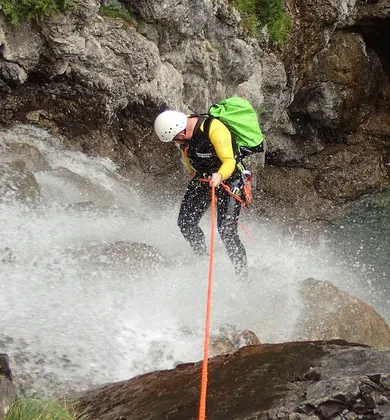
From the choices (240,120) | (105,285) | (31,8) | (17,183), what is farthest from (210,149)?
(31,8)

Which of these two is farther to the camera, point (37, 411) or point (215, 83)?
point (215, 83)

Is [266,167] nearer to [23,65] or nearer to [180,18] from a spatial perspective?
[180,18]

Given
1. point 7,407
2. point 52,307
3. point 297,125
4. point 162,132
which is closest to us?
point 7,407

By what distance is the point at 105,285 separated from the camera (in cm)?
709

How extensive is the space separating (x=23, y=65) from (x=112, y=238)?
3322 mm

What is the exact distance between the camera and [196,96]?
1209cm

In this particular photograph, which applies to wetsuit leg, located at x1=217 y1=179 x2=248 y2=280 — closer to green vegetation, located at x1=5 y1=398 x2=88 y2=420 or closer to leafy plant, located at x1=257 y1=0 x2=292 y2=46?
green vegetation, located at x1=5 y1=398 x2=88 y2=420

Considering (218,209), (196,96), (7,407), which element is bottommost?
(7,407)

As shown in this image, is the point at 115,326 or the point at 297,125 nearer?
the point at 115,326

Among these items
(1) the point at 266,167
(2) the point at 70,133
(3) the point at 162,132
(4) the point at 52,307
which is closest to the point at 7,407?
(4) the point at 52,307

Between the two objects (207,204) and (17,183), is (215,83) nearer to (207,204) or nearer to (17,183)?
(207,204)

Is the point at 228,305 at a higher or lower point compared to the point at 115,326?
higher

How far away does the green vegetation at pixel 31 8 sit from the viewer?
8.23 metres

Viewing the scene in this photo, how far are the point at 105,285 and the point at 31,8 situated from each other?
4.73m
